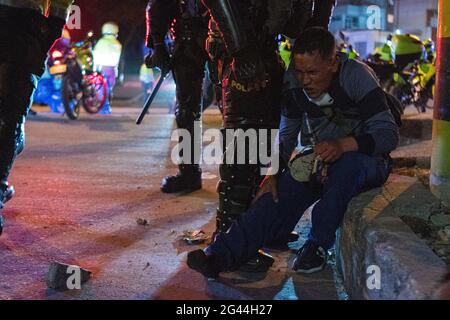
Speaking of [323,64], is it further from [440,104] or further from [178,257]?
[178,257]

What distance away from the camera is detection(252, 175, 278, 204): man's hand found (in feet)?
9.62

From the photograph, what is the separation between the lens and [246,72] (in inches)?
115

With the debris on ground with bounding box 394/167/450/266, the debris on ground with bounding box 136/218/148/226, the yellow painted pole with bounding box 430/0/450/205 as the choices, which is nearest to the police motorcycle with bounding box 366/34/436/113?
the yellow painted pole with bounding box 430/0/450/205

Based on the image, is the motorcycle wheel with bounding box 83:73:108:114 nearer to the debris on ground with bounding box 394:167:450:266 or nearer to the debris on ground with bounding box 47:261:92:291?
the debris on ground with bounding box 47:261:92:291

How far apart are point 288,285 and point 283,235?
0.30 m

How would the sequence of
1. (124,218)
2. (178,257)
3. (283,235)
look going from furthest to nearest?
(124,218), (178,257), (283,235)

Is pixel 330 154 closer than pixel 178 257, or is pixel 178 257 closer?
pixel 330 154

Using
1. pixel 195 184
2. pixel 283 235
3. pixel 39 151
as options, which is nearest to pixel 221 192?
pixel 283 235

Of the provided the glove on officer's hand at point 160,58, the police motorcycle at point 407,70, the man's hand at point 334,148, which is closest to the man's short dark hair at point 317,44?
the man's hand at point 334,148

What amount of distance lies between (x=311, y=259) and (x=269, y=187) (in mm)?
392

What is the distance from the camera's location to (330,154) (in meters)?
2.79

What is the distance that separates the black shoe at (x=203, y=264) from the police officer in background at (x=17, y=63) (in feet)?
4.14

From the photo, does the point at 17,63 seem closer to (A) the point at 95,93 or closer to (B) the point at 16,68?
(B) the point at 16,68

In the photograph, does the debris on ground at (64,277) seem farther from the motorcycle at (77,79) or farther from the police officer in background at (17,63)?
the motorcycle at (77,79)
